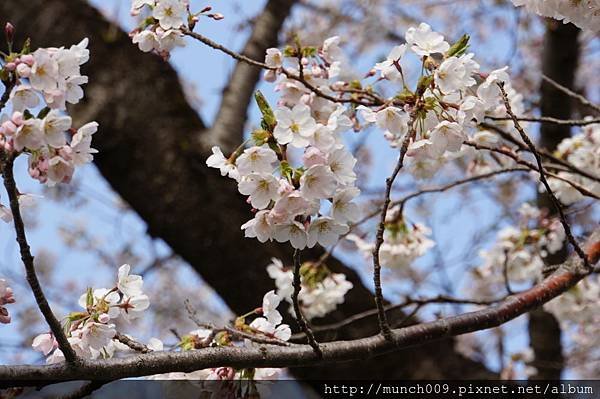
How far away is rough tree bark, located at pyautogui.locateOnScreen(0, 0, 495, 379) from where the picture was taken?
249 centimetres

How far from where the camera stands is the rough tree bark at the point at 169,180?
8.17 ft

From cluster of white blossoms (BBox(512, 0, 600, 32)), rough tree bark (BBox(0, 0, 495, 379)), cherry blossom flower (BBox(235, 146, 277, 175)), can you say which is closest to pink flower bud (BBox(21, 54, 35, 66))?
cherry blossom flower (BBox(235, 146, 277, 175))

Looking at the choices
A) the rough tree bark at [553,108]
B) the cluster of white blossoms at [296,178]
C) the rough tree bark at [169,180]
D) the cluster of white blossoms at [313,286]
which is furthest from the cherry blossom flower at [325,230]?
the rough tree bark at [553,108]

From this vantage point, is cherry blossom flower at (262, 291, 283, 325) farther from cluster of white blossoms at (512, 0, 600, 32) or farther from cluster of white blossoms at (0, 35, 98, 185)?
cluster of white blossoms at (512, 0, 600, 32)

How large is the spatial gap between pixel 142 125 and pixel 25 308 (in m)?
3.99

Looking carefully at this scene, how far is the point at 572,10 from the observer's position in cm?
117

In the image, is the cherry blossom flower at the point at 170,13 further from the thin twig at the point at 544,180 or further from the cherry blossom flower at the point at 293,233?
the thin twig at the point at 544,180

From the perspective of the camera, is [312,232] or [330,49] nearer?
[312,232]

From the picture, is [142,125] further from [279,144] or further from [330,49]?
[279,144]

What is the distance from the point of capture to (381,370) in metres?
2.56

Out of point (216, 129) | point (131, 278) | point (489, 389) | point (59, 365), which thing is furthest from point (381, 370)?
point (59, 365)

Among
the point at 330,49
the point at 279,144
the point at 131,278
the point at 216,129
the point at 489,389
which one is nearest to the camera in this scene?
the point at 279,144

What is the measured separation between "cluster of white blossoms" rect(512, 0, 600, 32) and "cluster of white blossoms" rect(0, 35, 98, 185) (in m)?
0.78

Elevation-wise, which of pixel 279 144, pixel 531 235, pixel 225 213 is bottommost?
pixel 279 144
